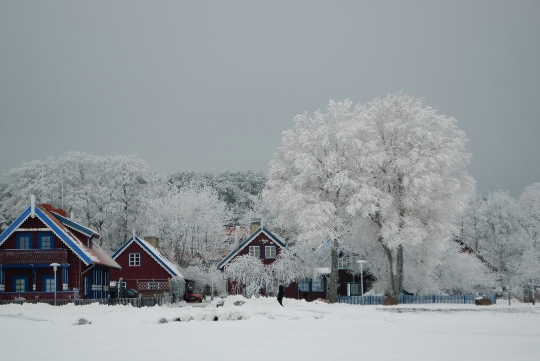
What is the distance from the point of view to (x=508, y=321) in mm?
30609

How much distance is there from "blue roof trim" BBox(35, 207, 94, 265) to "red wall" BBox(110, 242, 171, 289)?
14905 mm

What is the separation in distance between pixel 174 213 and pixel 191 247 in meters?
4.70

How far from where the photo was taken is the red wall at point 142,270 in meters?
58.6

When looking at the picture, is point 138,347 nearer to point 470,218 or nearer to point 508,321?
point 508,321

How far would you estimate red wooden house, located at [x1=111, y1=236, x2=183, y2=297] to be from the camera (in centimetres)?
5809

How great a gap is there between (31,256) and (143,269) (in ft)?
52.6

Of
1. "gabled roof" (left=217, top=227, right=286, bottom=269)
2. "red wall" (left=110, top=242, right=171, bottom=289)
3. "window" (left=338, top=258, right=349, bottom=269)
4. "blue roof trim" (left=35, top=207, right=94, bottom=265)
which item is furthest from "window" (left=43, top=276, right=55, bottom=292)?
"window" (left=338, top=258, right=349, bottom=269)

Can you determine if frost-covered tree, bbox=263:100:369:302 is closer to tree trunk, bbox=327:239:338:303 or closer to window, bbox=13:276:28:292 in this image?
tree trunk, bbox=327:239:338:303

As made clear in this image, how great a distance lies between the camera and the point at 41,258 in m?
43.8

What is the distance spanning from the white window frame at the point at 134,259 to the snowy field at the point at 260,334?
24.0 meters

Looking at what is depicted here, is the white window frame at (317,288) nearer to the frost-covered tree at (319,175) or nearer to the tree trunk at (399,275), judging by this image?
the frost-covered tree at (319,175)

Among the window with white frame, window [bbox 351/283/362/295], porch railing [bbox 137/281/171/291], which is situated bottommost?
window [bbox 351/283/362/295]

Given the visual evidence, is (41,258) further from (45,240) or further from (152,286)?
(152,286)

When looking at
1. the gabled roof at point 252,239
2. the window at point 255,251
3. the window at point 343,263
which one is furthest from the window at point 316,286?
the window at point 255,251
